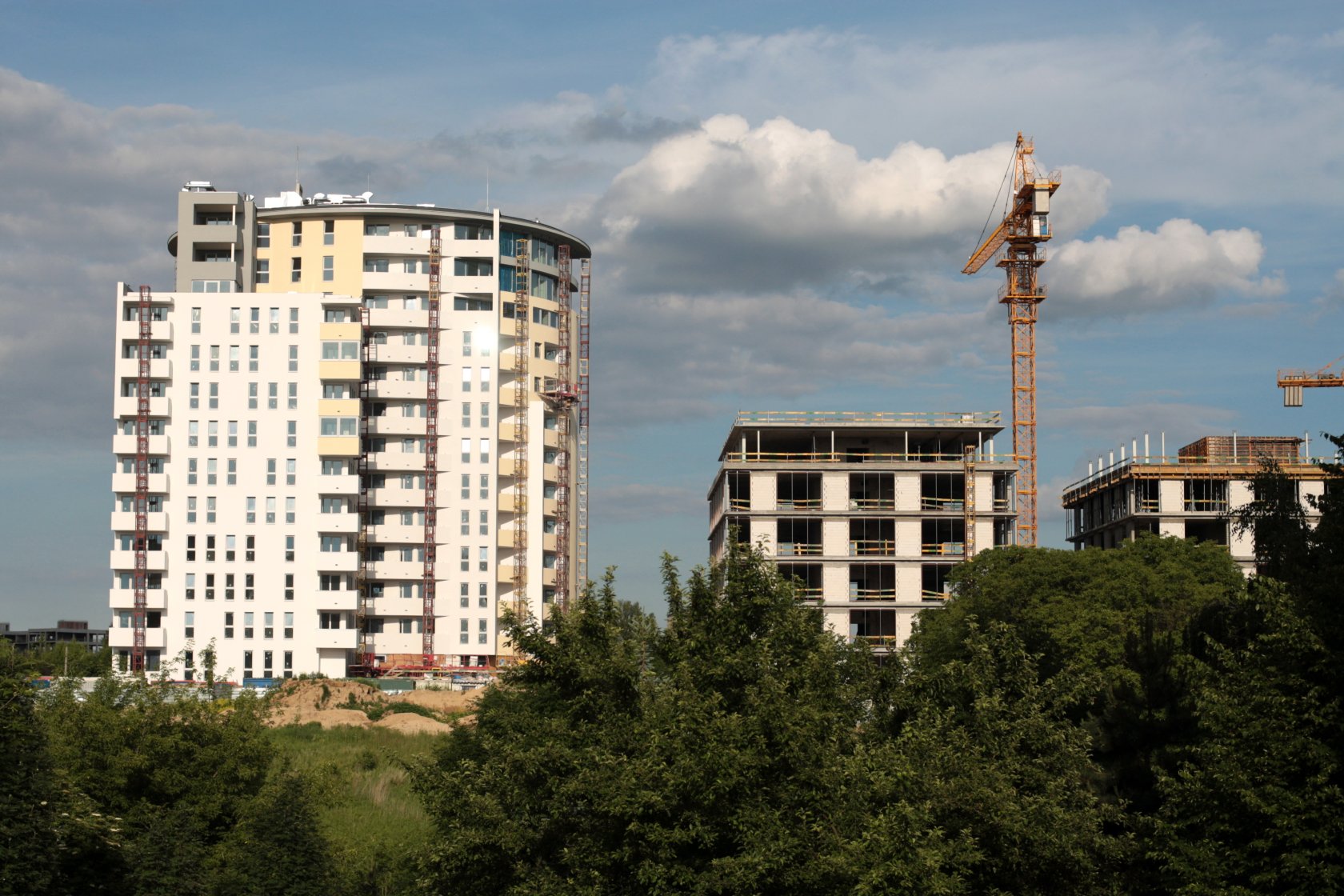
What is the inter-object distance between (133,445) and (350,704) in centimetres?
4364

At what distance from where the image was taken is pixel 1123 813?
3678 cm

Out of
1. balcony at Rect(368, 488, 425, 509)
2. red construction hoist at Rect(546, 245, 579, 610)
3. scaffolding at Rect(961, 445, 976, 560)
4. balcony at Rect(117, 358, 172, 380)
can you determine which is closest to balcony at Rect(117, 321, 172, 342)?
balcony at Rect(117, 358, 172, 380)

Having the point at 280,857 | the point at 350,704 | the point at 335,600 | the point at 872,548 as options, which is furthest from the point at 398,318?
the point at 280,857

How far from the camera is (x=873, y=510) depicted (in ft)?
359

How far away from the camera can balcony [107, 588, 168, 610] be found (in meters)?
132

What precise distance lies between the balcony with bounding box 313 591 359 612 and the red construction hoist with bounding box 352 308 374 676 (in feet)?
6.21

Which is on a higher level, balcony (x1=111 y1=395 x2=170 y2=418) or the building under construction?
balcony (x1=111 y1=395 x2=170 y2=418)

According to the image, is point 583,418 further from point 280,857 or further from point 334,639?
point 280,857

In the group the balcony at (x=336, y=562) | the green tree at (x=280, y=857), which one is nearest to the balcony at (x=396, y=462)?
the balcony at (x=336, y=562)

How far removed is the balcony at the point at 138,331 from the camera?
438 ft

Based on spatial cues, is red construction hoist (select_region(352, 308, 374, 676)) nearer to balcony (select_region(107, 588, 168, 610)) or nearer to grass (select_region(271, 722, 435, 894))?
balcony (select_region(107, 588, 168, 610))

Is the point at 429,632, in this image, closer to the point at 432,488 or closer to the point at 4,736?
the point at 432,488

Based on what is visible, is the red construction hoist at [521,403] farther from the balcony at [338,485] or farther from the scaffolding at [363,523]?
the balcony at [338,485]

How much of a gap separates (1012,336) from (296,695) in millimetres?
77878
